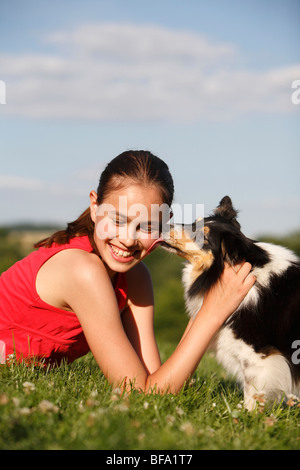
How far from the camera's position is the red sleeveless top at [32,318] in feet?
11.7

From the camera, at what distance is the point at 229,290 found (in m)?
3.68

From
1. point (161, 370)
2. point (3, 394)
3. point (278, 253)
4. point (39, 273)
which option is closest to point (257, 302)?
point (278, 253)

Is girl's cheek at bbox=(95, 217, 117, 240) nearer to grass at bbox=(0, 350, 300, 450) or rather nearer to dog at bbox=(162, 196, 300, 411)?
dog at bbox=(162, 196, 300, 411)

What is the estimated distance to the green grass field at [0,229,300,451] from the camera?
2.29 meters

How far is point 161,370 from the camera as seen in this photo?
3334 millimetres

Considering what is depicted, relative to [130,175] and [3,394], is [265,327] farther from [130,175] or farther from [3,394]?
[3,394]

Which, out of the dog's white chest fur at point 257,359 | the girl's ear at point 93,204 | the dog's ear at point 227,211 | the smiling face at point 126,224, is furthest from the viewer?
the dog's ear at point 227,211

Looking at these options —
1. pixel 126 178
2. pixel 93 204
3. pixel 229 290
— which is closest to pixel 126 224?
pixel 126 178

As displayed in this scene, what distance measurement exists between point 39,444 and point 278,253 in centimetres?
279

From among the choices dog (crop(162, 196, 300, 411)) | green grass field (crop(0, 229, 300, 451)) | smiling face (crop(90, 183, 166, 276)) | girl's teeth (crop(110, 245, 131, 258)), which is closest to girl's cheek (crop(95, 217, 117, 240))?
smiling face (crop(90, 183, 166, 276))

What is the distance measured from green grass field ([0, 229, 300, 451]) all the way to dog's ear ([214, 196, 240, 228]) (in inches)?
64.7

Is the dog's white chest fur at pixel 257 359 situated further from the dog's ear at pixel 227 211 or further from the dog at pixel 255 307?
the dog's ear at pixel 227 211

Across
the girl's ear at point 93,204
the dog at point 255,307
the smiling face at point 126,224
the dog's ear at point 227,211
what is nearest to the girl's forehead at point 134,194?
the smiling face at point 126,224

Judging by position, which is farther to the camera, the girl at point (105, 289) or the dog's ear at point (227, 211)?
the dog's ear at point (227, 211)
